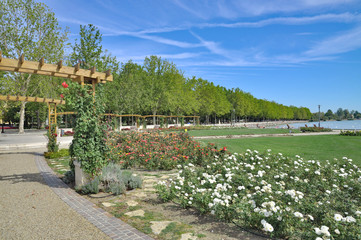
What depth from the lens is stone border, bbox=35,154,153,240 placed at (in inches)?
127

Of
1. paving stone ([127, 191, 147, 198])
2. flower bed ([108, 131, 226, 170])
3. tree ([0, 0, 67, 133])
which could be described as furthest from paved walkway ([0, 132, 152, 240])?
tree ([0, 0, 67, 133])

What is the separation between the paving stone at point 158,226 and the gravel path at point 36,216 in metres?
0.68

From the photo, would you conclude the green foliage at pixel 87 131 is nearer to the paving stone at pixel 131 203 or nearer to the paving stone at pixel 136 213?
the paving stone at pixel 131 203

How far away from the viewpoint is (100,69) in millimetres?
18672

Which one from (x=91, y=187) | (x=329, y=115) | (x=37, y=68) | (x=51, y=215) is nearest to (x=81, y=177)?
(x=91, y=187)

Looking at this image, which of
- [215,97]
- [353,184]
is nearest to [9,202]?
[353,184]

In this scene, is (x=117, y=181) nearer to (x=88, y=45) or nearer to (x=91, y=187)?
(x=91, y=187)

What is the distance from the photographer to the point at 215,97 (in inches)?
2035

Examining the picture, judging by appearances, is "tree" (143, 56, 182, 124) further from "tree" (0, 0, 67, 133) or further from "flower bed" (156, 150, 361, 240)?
"flower bed" (156, 150, 361, 240)

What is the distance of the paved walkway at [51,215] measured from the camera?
10.9 ft

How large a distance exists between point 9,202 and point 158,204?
3.22 meters

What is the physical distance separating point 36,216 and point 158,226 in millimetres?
2302

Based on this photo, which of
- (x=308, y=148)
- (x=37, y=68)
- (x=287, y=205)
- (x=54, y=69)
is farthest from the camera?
(x=308, y=148)

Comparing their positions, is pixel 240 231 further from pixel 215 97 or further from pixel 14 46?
pixel 215 97
